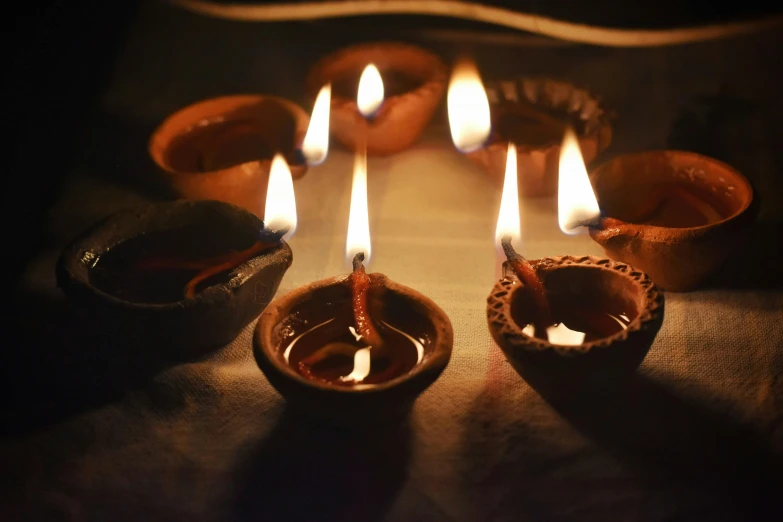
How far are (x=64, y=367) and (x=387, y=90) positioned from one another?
1151mm

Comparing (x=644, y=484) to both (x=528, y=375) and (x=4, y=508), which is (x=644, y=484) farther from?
(x=4, y=508)

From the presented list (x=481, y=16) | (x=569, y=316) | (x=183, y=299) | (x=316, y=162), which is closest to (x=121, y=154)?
(x=316, y=162)

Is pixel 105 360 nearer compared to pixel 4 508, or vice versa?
pixel 4 508

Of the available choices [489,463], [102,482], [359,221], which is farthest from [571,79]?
[102,482]

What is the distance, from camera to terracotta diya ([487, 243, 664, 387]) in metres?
1.29

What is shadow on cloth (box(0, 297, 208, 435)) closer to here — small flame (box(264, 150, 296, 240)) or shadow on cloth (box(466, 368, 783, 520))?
small flame (box(264, 150, 296, 240))

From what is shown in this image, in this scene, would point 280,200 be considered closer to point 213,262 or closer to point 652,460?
point 213,262

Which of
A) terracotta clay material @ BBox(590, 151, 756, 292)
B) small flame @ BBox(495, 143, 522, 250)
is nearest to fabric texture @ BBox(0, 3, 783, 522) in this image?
terracotta clay material @ BBox(590, 151, 756, 292)

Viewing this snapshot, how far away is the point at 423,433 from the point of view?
1.43 m

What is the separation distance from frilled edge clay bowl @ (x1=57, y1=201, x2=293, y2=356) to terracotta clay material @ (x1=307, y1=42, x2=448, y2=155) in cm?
52

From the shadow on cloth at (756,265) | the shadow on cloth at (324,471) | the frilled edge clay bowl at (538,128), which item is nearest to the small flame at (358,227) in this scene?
the shadow on cloth at (324,471)

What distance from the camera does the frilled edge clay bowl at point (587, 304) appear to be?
129 centimetres

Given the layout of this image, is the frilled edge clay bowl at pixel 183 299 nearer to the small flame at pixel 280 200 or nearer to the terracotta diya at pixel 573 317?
the small flame at pixel 280 200

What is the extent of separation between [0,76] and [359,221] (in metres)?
0.87
